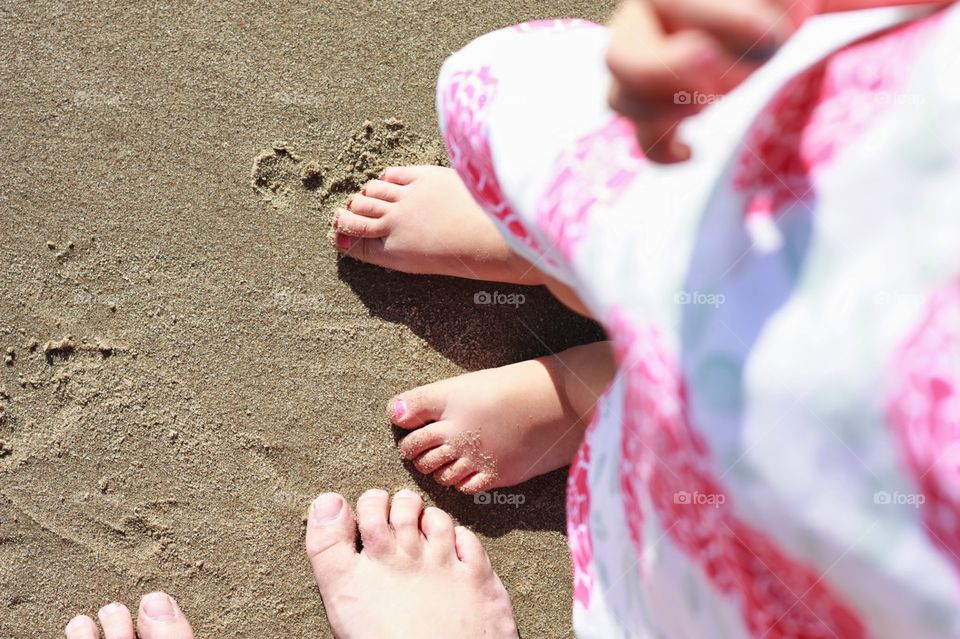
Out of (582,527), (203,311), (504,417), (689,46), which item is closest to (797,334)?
(689,46)

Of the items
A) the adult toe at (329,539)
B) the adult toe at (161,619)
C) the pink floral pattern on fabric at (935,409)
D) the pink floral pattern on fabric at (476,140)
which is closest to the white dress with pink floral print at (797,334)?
the pink floral pattern on fabric at (935,409)

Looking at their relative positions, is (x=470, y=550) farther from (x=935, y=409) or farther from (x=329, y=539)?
(x=935, y=409)

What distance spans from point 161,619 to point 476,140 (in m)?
1.00

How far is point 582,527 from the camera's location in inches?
37.3

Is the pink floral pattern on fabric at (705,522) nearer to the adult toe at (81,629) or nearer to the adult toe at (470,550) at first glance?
the adult toe at (470,550)

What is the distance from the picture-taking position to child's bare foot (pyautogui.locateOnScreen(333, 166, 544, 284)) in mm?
1309

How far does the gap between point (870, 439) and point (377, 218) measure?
3.11ft

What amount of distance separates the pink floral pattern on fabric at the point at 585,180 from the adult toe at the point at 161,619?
1.00 metres

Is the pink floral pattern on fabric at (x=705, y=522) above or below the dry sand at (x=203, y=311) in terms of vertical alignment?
above

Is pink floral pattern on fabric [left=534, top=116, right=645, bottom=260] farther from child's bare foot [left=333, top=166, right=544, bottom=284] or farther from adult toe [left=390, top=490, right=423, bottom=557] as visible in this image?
adult toe [left=390, top=490, right=423, bottom=557]

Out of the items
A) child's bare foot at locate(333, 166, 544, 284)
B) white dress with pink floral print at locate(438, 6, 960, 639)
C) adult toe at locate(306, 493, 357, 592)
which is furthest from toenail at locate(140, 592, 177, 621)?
white dress with pink floral print at locate(438, 6, 960, 639)

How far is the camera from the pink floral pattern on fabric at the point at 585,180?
2.57ft

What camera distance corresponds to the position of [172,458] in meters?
1.34

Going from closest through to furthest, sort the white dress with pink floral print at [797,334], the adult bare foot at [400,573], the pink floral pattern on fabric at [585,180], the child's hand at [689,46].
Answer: the child's hand at [689,46], the white dress with pink floral print at [797,334], the pink floral pattern on fabric at [585,180], the adult bare foot at [400,573]
